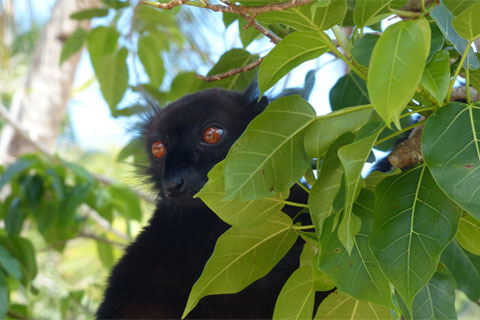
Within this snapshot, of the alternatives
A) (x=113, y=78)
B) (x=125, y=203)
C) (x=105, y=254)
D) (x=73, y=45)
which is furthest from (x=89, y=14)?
(x=105, y=254)

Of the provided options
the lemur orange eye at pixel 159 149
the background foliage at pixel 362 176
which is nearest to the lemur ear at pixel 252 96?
the lemur orange eye at pixel 159 149

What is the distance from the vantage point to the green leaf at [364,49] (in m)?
1.26

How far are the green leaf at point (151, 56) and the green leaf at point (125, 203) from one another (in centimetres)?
96

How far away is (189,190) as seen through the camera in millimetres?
2531

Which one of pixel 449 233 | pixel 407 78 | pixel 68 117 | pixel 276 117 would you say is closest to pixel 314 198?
pixel 276 117

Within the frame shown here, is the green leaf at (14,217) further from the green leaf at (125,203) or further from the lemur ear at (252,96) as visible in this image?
the lemur ear at (252,96)

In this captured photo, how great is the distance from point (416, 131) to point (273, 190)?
1.97 feet

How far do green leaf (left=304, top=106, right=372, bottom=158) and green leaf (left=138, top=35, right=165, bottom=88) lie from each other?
7.39 feet

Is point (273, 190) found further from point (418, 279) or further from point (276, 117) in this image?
point (418, 279)

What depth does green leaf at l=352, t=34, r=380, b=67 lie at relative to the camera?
126cm

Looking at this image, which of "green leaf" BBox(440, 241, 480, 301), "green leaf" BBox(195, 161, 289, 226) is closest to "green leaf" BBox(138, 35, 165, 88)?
"green leaf" BBox(440, 241, 480, 301)

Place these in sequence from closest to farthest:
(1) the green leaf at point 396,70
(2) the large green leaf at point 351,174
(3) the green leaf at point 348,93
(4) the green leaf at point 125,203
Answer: (1) the green leaf at point 396,70 < (2) the large green leaf at point 351,174 < (3) the green leaf at point 348,93 < (4) the green leaf at point 125,203

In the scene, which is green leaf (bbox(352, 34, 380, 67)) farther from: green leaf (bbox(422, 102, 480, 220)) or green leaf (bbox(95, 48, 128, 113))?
green leaf (bbox(95, 48, 128, 113))

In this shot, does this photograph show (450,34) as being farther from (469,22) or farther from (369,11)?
(369,11)
